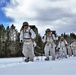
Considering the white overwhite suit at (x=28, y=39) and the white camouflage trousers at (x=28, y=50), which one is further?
the white camouflage trousers at (x=28, y=50)

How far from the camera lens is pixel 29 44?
13.2 metres

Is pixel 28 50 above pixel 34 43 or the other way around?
the other way around

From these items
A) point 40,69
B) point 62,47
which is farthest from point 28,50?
point 62,47

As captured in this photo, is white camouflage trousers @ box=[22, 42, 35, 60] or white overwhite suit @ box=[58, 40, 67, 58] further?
white overwhite suit @ box=[58, 40, 67, 58]

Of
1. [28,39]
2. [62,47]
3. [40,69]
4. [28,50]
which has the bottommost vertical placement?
[40,69]

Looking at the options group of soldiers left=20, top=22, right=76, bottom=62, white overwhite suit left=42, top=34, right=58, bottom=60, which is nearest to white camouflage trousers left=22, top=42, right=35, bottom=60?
group of soldiers left=20, top=22, right=76, bottom=62

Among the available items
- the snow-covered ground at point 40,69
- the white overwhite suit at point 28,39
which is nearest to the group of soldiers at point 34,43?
the white overwhite suit at point 28,39

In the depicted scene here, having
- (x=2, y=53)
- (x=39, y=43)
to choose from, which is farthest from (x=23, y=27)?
(x=39, y=43)

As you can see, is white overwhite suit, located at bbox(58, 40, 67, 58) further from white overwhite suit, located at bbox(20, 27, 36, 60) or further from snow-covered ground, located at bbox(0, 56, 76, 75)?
snow-covered ground, located at bbox(0, 56, 76, 75)

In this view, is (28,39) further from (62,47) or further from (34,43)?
(62,47)

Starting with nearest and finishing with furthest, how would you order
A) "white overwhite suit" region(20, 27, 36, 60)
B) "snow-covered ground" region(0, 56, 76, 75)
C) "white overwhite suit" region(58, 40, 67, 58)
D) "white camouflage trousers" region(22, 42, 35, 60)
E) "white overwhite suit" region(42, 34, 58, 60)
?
1. "snow-covered ground" region(0, 56, 76, 75)
2. "white overwhite suit" region(20, 27, 36, 60)
3. "white camouflage trousers" region(22, 42, 35, 60)
4. "white overwhite suit" region(42, 34, 58, 60)
5. "white overwhite suit" region(58, 40, 67, 58)

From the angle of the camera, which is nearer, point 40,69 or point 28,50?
point 40,69

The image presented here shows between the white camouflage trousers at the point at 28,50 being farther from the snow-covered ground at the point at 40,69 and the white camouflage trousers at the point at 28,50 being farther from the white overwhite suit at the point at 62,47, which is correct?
the white overwhite suit at the point at 62,47

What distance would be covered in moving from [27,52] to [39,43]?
146ft
